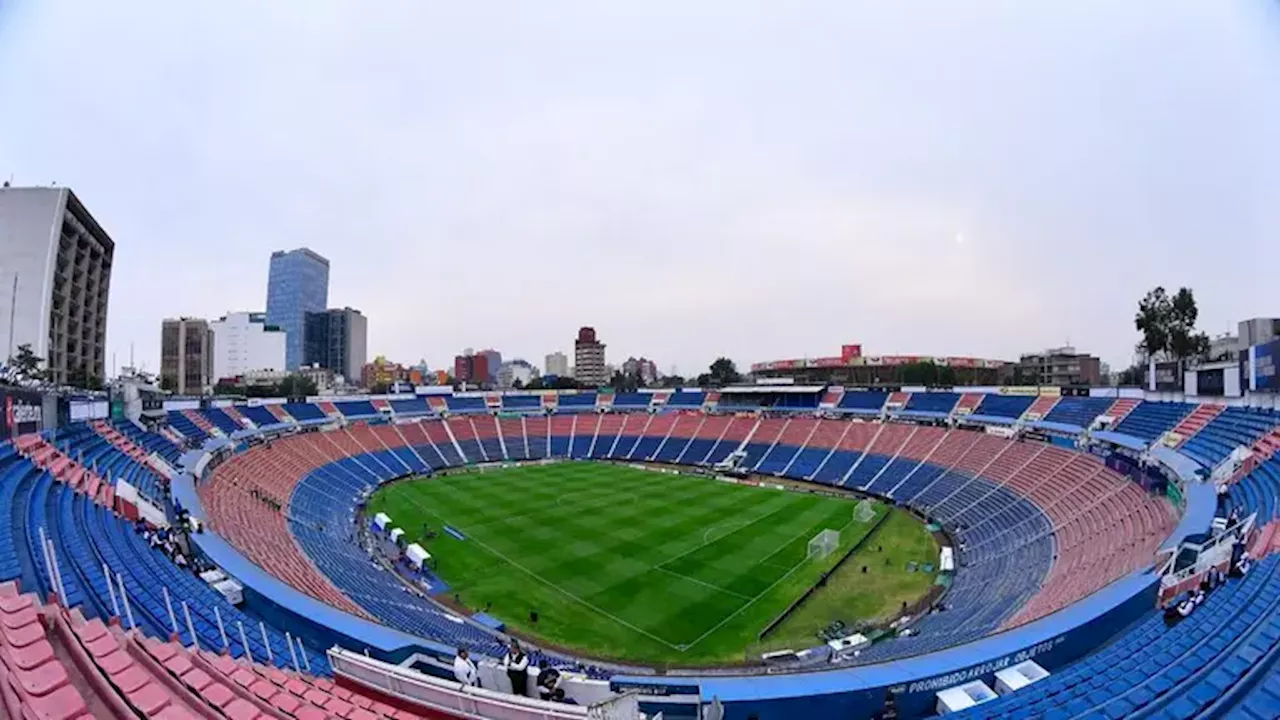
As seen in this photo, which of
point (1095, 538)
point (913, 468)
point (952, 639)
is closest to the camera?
point (952, 639)

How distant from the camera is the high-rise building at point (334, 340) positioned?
608 ft

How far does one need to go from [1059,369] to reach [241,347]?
179 metres

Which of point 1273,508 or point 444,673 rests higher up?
point 1273,508

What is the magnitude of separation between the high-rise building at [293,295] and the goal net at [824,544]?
638 ft

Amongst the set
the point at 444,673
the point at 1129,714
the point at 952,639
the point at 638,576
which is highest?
the point at 1129,714

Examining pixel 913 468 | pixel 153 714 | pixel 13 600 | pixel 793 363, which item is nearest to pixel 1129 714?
pixel 153 714

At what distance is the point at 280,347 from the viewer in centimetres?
14800

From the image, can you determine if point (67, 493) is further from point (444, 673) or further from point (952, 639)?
point (952, 639)

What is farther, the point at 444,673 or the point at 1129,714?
the point at 444,673

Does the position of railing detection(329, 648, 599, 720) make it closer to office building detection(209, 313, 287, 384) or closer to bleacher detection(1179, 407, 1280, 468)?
bleacher detection(1179, 407, 1280, 468)

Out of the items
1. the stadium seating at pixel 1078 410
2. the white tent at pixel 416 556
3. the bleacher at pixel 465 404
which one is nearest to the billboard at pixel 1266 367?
the stadium seating at pixel 1078 410

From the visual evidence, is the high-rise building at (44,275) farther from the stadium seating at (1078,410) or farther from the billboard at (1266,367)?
the billboard at (1266,367)

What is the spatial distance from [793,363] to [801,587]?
282ft

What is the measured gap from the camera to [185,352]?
395 feet
